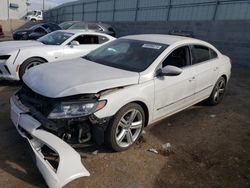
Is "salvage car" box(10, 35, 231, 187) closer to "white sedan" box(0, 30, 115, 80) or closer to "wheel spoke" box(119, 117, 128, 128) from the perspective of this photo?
"wheel spoke" box(119, 117, 128, 128)

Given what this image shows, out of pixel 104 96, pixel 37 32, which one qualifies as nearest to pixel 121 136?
pixel 104 96

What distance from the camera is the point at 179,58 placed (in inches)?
180

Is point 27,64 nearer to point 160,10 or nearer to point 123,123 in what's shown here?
point 123,123

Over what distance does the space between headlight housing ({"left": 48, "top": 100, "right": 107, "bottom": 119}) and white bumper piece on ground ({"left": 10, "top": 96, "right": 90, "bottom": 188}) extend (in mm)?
243

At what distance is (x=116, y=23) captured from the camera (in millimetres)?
21969

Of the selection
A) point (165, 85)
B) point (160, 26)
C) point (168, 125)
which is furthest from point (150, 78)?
point (160, 26)

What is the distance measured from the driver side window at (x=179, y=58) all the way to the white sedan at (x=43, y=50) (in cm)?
361

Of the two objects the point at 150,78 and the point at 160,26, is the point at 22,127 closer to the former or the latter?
the point at 150,78

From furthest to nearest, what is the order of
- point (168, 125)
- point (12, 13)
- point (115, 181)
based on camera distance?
1. point (12, 13)
2. point (168, 125)
3. point (115, 181)

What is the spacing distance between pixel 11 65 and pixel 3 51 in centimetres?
41

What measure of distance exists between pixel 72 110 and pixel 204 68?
9.47 ft

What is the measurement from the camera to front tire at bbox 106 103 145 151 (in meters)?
3.45

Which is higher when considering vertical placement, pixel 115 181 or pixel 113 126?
pixel 113 126

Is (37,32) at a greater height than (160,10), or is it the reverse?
(160,10)
